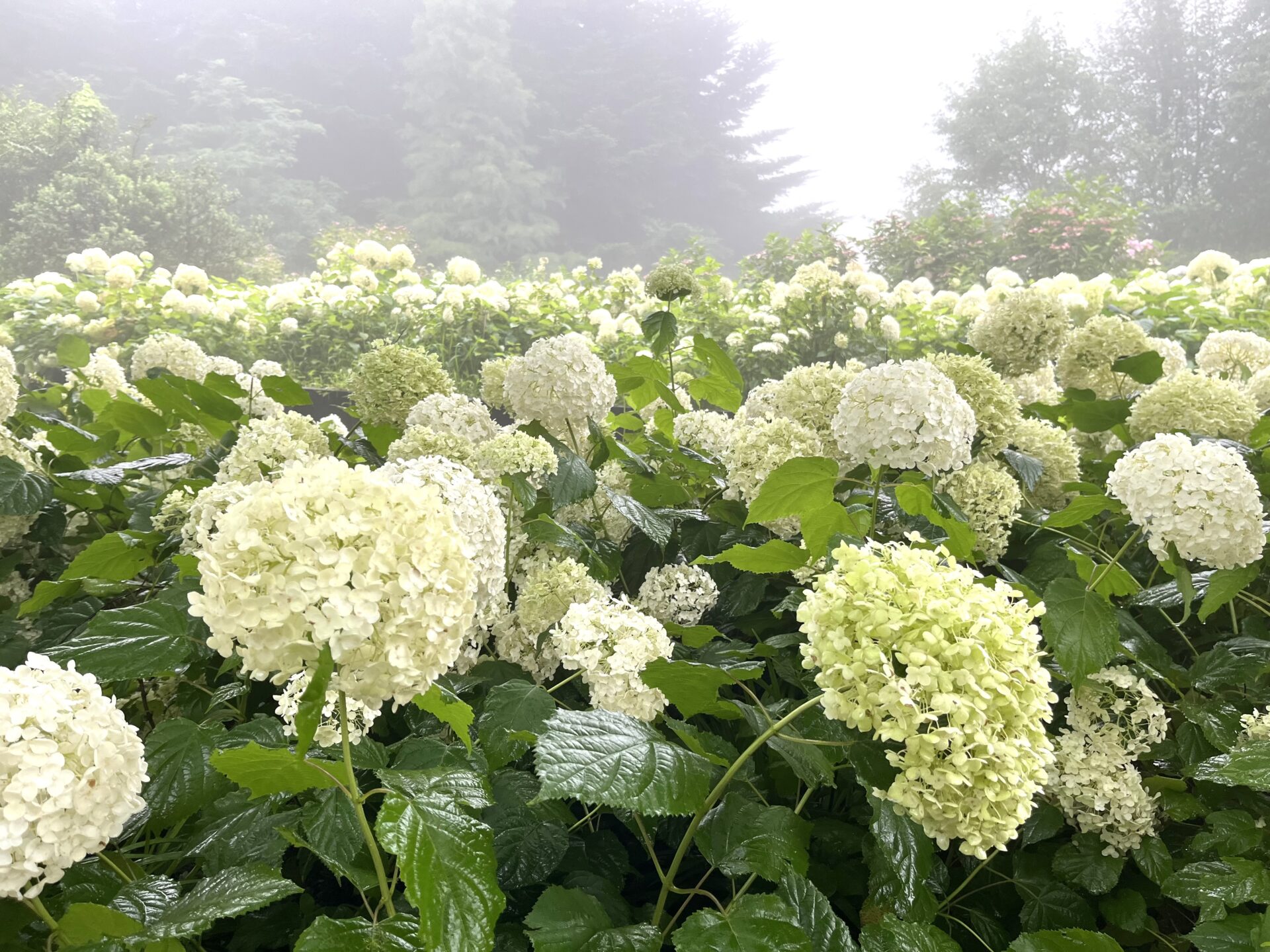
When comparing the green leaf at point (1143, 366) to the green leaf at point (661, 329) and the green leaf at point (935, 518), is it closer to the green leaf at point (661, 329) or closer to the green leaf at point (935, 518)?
the green leaf at point (935, 518)

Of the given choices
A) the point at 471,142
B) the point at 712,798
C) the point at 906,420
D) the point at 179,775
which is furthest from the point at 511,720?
the point at 471,142

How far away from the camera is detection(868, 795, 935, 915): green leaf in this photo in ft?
2.54

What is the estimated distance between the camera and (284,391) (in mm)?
1405

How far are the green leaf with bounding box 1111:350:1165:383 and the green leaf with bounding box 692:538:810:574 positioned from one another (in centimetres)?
97

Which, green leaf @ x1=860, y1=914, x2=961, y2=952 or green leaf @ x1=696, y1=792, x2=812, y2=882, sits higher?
green leaf @ x1=696, y1=792, x2=812, y2=882

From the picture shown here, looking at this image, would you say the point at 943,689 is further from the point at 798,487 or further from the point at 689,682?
the point at 798,487

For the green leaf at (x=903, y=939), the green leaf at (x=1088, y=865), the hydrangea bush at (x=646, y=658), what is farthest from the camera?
the green leaf at (x=1088, y=865)

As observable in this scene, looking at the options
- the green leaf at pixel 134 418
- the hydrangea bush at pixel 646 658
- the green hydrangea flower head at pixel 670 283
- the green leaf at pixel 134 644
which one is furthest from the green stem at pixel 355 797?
the green hydrangea flower head at pixel 670 283

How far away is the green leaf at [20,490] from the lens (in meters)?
1.21

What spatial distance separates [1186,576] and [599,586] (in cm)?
79

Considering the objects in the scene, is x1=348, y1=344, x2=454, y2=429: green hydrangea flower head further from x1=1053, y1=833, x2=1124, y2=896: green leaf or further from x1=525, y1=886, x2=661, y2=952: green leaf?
x1=1053, y1=833, x2=1124, y2=896: green leaf

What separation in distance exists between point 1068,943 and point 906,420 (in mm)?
656

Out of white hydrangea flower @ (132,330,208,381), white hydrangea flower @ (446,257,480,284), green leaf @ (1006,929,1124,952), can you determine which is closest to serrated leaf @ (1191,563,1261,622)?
green leaf @ (1006,929,1124,952)

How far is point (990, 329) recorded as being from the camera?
1691 millimetres
